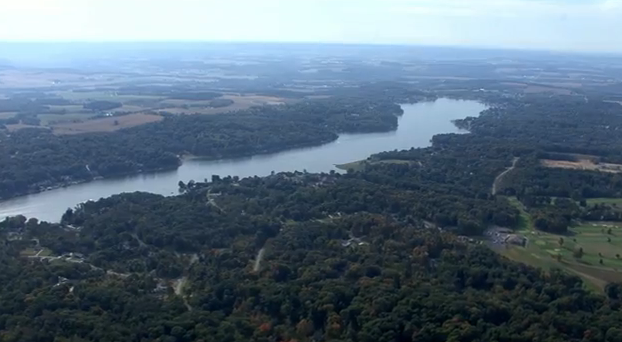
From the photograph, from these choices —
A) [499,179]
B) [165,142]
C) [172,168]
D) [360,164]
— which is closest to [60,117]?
[165,142]

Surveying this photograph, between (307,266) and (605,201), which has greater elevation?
(307,266)

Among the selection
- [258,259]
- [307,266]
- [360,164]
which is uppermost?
[307,266]

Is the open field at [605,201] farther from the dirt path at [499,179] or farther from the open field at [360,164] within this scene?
the open field at [360,164]

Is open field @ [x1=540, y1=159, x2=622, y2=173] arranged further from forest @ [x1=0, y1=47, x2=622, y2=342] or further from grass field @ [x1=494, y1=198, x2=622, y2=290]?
grass field @ [x1=494, y1=198, x2=622, y2=290]

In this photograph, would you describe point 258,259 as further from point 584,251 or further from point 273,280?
point 584,251

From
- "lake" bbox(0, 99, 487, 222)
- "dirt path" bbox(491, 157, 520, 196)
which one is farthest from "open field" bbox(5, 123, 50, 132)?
"dirt path" bbox(491, 157, 520, 196)

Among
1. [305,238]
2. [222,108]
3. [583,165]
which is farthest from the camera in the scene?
[222,108]

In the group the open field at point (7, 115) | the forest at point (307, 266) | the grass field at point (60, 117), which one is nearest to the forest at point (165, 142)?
the grass field at point (60, 117)
